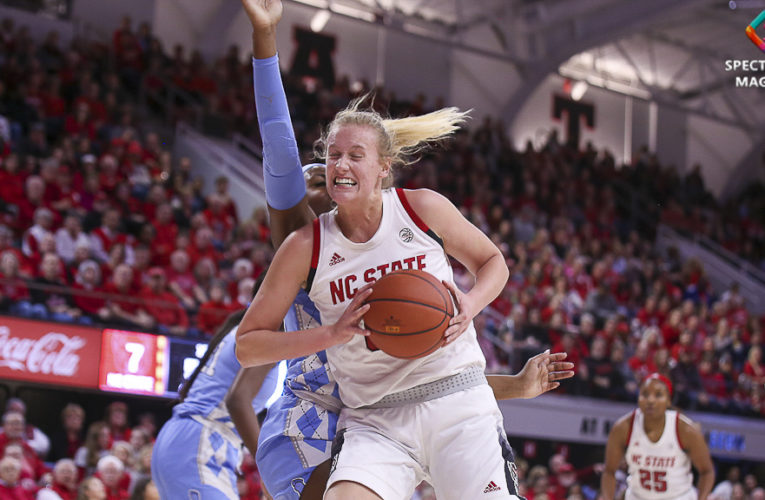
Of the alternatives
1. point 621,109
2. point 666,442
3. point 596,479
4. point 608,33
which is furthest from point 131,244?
point 621,109

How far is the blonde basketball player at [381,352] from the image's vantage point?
2.82m

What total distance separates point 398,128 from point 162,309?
5.79 m

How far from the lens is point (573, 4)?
18.2 metres

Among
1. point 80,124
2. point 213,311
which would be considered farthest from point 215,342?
point 80,124

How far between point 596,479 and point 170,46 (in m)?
10.3

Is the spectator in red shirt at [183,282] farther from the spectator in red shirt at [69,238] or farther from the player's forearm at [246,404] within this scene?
the player's forearm at [246,404]

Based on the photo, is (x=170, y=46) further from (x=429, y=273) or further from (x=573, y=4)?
(x=429, y=273)

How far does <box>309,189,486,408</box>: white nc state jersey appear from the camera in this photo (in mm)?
2922

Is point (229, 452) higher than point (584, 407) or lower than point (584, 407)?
higher

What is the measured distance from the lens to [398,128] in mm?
3176

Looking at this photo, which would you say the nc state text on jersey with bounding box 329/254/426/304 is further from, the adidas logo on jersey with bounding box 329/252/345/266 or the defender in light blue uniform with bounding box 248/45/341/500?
the defender in light blue uniform with bounding box 248/45/341/500

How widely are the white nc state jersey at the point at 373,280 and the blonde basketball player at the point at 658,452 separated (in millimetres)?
4331

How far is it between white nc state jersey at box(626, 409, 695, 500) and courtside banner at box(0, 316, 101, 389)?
4.65 metres

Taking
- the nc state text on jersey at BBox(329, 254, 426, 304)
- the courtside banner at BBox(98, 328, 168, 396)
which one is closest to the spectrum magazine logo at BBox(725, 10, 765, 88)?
the courtside banner at BBox(98, 328, 168, 396)
